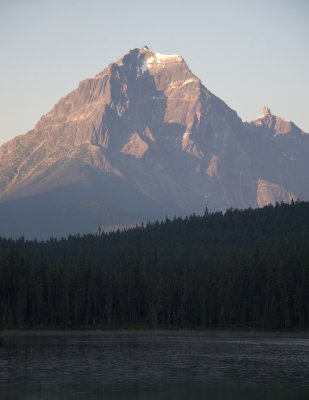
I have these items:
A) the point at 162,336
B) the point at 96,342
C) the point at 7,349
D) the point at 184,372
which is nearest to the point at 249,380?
the point at 184,372

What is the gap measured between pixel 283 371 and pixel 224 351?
97.9 ft

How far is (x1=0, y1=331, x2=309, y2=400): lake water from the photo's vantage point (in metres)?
99.1

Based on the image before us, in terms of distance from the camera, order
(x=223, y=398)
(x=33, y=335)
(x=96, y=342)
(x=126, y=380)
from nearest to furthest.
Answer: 1. (x=223, y=398)
2. (x=126, y=380)
3. (x=96, y=342)
4. (x=33, y=335)

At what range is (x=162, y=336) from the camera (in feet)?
633

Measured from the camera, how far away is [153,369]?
119 meters

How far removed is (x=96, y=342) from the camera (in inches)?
6585

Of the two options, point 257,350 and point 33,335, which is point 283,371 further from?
point 33,335

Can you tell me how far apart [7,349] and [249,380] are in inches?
2007

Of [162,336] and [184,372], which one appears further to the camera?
[162,336]

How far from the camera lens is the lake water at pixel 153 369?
99125mm

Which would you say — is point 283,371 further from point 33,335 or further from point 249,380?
point 33,335

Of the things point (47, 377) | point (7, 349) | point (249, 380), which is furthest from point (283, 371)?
point (7, 349)

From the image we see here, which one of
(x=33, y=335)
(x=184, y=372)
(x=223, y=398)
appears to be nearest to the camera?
(x=223, y=398)

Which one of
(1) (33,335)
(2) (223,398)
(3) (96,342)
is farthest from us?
(1) (33,335)
